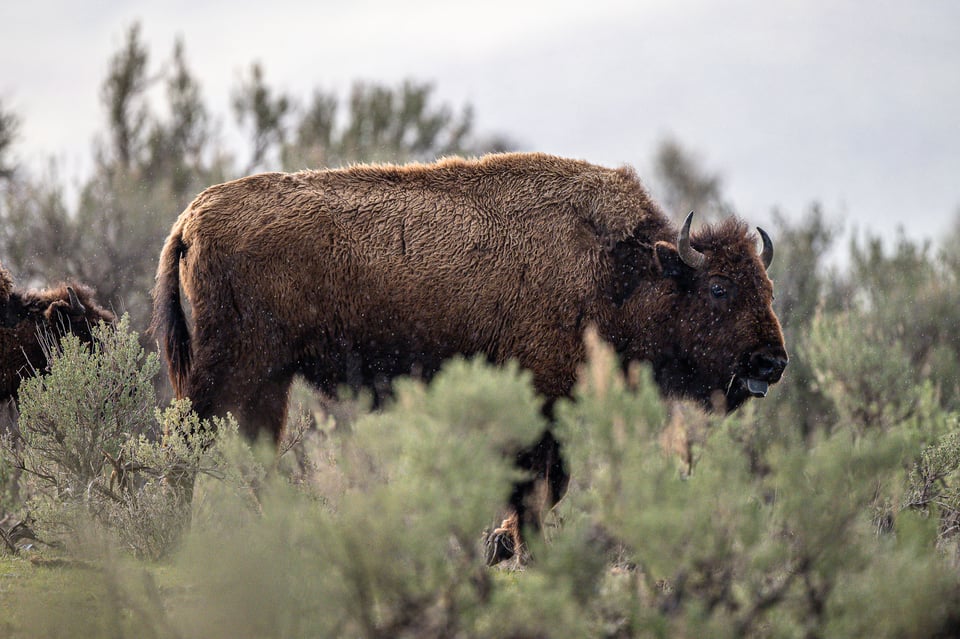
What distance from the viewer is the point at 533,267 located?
6.41 metres

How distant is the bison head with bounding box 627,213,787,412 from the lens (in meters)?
6.61

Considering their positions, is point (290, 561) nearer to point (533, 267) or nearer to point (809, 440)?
point (533, 267)

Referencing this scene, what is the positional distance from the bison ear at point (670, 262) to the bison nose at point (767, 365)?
0.71 m

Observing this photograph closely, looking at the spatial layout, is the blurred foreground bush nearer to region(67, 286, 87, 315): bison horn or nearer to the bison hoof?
the bison hoof

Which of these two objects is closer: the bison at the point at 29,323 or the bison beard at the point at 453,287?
the bison beard at the point at 453,287

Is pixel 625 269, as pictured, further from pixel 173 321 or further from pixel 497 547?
pixel 173 321

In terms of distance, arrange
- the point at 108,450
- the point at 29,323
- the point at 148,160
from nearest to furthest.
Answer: the point at 108,450 < the point at 29,323 < the point at 148,160

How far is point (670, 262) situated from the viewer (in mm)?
6672

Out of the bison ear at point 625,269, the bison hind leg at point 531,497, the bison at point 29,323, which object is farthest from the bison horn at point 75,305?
the bison ear at point 625,269

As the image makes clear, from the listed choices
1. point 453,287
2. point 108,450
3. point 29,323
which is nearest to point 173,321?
point 108,450

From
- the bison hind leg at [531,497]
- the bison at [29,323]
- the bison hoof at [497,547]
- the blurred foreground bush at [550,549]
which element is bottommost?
the bison hoof at [497,547]

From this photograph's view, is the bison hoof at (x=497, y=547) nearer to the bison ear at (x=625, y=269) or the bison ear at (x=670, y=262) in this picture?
the bison ear at (x=625, y=269)

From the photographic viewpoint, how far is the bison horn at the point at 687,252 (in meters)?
6.52

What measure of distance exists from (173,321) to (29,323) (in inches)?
74.8
